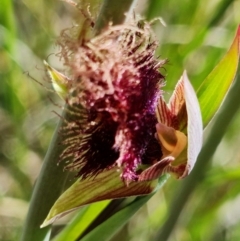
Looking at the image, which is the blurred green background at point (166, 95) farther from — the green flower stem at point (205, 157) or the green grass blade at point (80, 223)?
the green grass blade at point (80, 223)

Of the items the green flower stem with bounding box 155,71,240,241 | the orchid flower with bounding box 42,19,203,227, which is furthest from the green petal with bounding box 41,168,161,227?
the green flower stem with bounding box 155,71,240,241

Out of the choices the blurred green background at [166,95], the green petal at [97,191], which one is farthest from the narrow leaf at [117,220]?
the blurred green background at [166,95]

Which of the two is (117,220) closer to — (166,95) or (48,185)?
(48,185)

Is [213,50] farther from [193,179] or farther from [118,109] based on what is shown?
[118,109]

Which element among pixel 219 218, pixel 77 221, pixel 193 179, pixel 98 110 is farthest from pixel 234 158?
pixel 98 110

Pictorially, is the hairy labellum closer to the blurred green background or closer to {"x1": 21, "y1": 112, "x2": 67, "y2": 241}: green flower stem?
{"x1": 21, "y1": 112, "x2": 67, "y2": 241}: green flower stem

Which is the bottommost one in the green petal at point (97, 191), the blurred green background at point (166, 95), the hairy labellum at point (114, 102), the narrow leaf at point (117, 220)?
the blurred green background at point (166, 95)

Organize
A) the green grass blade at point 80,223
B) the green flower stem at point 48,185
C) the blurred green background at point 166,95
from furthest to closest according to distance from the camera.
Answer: the blurred green background at point 166,95, the green grass blade at point 80,223, the green flower stem at point 48,185

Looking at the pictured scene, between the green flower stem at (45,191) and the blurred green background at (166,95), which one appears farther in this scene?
the blurred green background at (166,95)
